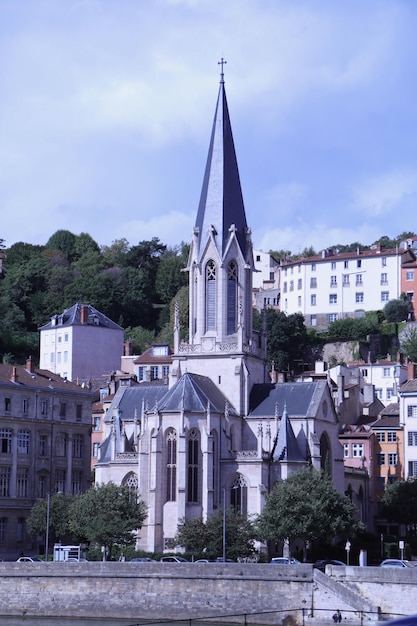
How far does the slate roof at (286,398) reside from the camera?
84.6m

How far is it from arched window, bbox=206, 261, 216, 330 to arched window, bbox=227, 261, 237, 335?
2.96 feet

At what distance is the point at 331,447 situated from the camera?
285ft

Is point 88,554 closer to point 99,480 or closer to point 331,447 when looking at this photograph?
point 99,480

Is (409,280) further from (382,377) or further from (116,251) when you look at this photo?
(116,251)

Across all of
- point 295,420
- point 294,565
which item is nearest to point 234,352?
point 295,420

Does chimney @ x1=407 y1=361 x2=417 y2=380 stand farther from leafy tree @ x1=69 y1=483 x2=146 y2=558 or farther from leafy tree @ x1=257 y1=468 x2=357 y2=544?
leafy tree @ x1=69 y1=483 x2=146 y2=558

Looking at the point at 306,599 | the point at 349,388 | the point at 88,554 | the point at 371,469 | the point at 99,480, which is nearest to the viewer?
the point at 306,599

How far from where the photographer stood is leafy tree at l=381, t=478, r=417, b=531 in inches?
3413

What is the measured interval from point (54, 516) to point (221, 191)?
23707 mm

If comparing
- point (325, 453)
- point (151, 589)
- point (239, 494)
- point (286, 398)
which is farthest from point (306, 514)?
point (151, 589)

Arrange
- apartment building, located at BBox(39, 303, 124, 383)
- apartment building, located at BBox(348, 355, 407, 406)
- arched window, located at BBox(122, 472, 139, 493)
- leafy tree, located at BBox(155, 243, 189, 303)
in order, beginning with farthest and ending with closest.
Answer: leafy tree, located at BBox(155, 243, 189, 303)
apartment building, located at BBox(39, 303, 124, 383)
apartment building, located at BBox(348, 355, 407, 406)
arched window, located at BBox(122, 472, 139, 493)

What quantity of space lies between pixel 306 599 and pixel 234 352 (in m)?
29.4

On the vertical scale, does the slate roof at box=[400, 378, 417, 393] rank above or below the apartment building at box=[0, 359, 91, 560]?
above

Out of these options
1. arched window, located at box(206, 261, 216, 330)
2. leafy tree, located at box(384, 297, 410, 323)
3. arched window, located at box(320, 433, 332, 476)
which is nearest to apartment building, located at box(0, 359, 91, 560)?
arched window, located at box(206, 261, 216, 330)
